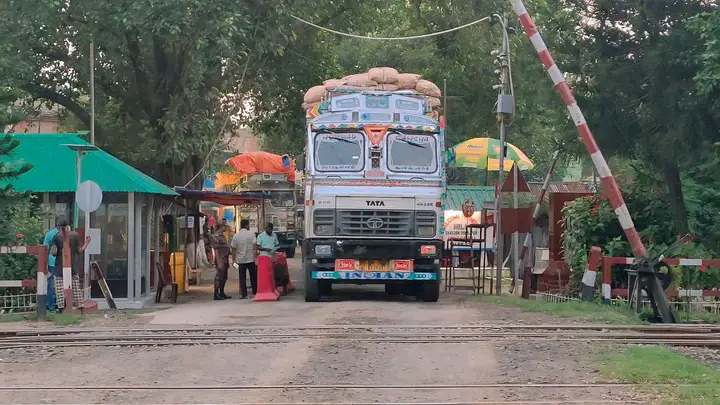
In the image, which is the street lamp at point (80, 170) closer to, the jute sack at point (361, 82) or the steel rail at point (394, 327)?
the steel rail at point (394, 327)

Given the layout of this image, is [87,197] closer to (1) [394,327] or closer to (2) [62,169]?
(2) [62,169]

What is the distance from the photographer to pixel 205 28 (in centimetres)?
2227

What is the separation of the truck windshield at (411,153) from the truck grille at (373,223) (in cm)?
98

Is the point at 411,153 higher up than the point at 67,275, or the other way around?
the point at 411,153

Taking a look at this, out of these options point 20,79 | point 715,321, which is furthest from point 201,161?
point 715,321

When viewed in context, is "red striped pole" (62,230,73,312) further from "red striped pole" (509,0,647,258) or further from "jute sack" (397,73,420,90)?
"red striped pole" (509,0,647,258)

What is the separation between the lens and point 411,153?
18938 mm

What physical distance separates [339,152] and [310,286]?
2.77 m

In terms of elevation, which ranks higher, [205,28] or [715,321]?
[205,28]

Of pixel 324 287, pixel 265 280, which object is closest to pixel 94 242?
pixel 265 280

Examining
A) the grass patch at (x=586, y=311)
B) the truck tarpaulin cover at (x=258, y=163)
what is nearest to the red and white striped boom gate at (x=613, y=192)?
the grass patch at (x=586, y=311)

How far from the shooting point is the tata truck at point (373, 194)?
60.1 feet

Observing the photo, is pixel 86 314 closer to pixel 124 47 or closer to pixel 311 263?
pixel 311 263

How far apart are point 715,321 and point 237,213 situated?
36.8 m
